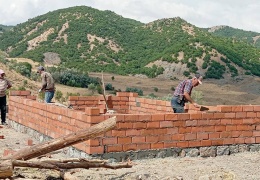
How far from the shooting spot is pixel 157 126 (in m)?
7.80

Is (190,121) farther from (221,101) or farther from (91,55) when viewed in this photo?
(91,55)

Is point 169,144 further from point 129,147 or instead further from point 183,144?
point 129,147

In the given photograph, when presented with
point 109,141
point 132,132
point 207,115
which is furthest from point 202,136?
point 109,141

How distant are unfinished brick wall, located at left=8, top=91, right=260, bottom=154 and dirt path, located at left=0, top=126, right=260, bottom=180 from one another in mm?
297

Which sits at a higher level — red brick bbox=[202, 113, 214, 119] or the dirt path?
red brick bbox=[202, 113, 214, 119]

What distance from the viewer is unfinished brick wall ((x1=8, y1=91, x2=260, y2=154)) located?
742 centimetres

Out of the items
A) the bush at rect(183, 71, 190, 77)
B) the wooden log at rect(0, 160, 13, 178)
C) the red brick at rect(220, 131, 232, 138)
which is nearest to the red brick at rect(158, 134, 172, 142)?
the red brick at rect(220, 131, 232, 138)

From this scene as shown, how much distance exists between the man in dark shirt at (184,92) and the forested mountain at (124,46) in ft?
122

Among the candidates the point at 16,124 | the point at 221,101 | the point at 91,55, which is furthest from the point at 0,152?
the point at 91,55

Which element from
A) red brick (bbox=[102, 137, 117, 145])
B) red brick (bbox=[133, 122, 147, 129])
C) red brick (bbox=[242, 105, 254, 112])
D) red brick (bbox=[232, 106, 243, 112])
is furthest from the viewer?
red brick (bbox=[242, 105, 254, 112])

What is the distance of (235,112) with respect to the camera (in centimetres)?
858

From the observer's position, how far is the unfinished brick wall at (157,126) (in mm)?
7422

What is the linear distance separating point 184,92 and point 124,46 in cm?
5155

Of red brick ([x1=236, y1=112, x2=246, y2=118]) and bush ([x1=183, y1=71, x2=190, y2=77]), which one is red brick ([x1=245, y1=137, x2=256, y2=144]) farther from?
bush ([x1=183, y1=71, x2=190, y2=77])
